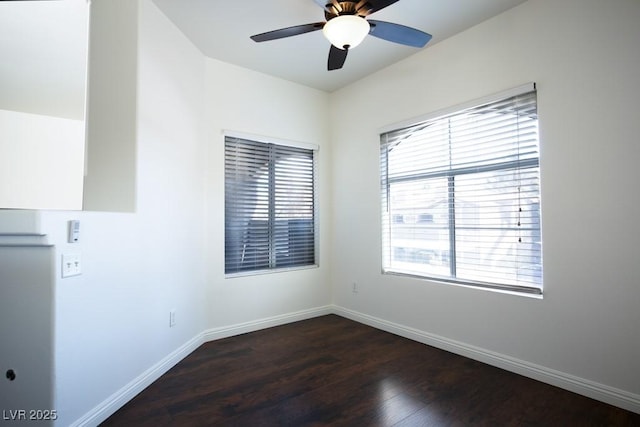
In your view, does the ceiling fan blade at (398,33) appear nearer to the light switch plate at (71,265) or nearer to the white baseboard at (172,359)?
the light switch plate at (71,265)

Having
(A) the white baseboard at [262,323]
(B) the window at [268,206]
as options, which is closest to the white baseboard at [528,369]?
(A) the white baseboard at [262,323]

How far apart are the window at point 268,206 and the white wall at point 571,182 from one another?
5.46 feet

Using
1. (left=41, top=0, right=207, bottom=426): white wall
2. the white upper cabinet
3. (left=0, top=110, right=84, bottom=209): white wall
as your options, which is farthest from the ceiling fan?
(left=0, top=110, right=84, bottom=209): white wall

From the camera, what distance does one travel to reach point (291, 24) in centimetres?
271

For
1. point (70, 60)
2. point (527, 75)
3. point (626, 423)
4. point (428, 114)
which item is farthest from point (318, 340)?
point (70, 60)

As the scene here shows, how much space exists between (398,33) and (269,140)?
1.91 m

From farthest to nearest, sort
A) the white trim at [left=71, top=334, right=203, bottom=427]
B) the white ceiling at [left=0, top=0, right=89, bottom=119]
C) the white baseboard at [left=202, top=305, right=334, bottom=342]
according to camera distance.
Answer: the white baseboard at [left=202, top=305, right=334, bottom=342], the white ceiling at [left=0, top=0, right=89, bottom=119], the white trim at [left=71, top=334, right=203, bottom=427]

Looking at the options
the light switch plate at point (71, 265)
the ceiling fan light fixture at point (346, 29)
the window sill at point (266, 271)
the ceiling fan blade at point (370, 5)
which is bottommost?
the window sill at point (266, 271)

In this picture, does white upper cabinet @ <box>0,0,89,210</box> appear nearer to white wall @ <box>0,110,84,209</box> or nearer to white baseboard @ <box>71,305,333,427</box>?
white wall @ <box>0,110,84,209</box>

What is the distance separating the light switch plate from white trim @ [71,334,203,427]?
816 millimetres

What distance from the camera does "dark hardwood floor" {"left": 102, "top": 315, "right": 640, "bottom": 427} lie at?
1893 millimetres

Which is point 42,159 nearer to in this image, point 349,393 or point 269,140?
point 269,140

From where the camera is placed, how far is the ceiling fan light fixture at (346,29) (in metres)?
1.96

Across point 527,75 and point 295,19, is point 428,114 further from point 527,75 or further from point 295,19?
point 295,19
